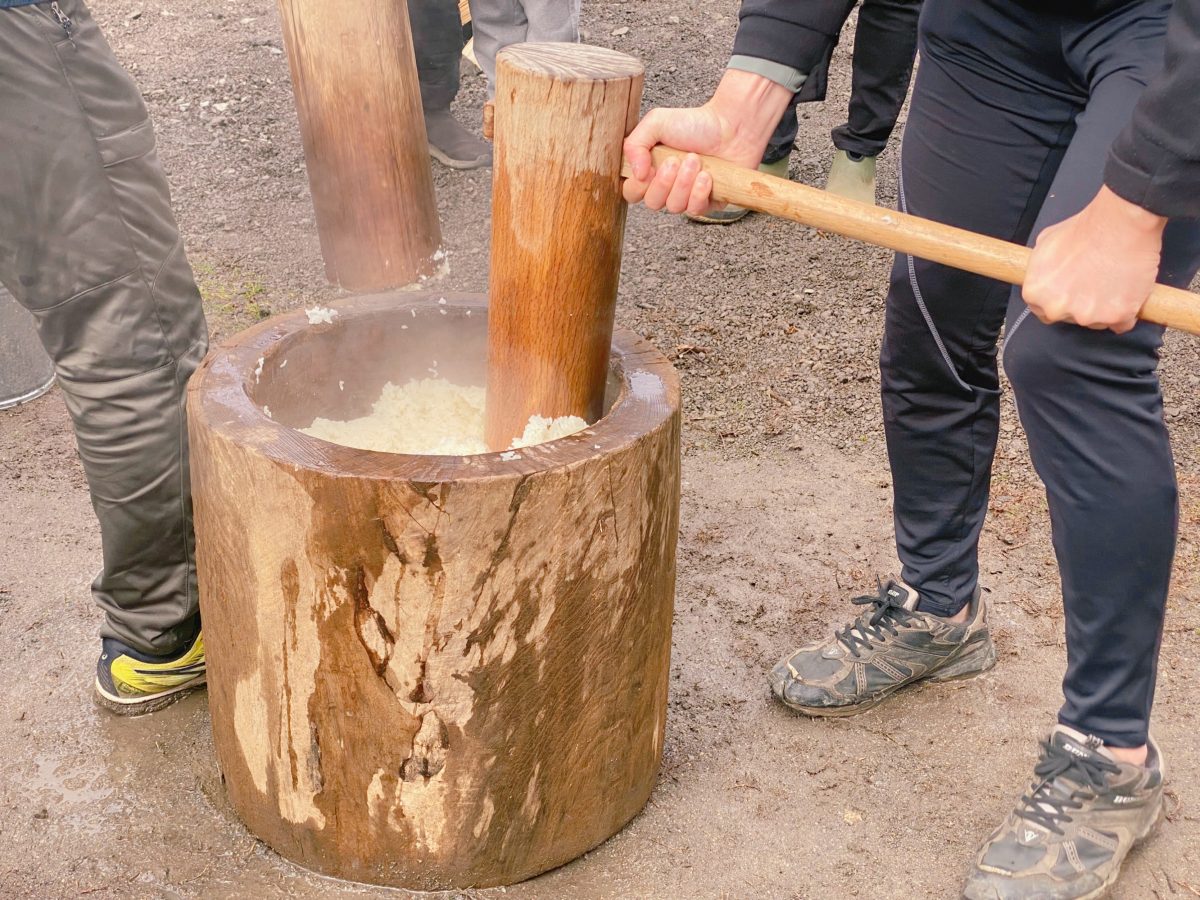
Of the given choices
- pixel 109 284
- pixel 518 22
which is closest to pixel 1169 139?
pixel 109 284

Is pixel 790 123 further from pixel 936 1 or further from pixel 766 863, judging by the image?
pixel 766 863

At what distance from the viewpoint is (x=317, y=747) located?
71.4 inches

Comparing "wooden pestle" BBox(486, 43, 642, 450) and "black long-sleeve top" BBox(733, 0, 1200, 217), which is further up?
"black long-sleeve top" BBox(733, 0, 1200, 217)

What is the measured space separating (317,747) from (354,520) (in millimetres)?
432

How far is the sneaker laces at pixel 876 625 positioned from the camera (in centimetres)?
238

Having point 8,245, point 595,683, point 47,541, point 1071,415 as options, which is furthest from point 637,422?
point 47,541

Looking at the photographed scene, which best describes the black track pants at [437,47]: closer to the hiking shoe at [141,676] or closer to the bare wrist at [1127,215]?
the hiking shoe at [141,676]

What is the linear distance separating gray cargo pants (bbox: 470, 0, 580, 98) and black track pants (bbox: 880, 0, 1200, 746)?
A: 2.29 meters

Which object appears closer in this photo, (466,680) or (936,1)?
(466,680)

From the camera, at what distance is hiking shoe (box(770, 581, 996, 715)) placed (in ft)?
7.69

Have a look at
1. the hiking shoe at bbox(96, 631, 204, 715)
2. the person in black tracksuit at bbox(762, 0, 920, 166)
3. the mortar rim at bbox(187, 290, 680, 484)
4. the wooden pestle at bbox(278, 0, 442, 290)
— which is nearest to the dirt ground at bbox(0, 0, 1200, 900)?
the hiking shoe at bbox(96, 631, 204, 715)

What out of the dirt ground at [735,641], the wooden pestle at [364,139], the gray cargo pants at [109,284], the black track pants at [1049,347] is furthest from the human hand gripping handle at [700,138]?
the wooden pestle at [364,139]

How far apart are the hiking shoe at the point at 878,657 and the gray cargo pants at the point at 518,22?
2478mm

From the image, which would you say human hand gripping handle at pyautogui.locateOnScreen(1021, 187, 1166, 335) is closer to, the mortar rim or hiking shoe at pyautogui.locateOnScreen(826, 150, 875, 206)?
the mortar rim
